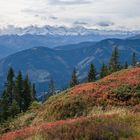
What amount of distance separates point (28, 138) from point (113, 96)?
1350 centimetres

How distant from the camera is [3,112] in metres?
71.1

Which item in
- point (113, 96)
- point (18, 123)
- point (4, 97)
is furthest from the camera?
point (4, 97)

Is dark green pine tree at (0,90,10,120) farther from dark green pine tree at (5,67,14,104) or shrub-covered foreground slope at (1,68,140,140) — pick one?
shrub-covered foreground slope at (1,68,140,140)

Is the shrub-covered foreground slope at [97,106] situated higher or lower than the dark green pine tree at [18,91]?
higher

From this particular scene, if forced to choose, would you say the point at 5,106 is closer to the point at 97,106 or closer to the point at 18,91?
the point at 18,91

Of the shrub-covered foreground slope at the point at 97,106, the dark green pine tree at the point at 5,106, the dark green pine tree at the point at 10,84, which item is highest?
the shrub-covered foreground slope at the point at 97,106

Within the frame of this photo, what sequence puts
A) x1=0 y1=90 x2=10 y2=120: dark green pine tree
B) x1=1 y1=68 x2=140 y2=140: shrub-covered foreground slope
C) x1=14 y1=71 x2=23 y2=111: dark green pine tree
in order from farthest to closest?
x1=14 y1=71 x2=23 y2=111: dark green pine tree < x1=0 y1=90 x2=10 y2=120: dark green pine tree < x1=1 y1=68 x2=140 y2=140: shrub-covered foreground slope

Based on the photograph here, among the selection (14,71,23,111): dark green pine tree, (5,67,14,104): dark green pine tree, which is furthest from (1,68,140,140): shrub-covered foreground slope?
(5,67,14,104): dark green pine tree

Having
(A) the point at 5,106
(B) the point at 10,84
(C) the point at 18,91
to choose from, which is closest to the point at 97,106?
(A) the point at 5,106

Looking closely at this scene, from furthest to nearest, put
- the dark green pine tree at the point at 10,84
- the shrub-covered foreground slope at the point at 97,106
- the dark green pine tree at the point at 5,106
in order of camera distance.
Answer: the dark green pine tree at the point at 10,84 → the dark green pine tree at the point at 5,106 → the shrub-covered foreground slope at the point at 97,106

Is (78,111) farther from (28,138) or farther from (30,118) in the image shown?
(28,138)

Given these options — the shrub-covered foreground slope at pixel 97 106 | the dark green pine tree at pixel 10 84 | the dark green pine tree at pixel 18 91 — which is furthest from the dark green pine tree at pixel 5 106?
the shrub-covered foreground slope at pixel 97 106

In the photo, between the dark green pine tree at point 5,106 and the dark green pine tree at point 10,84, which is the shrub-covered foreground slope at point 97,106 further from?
the dark green pine tree at point 10,84

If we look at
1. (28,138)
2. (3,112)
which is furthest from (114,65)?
(28,138)
